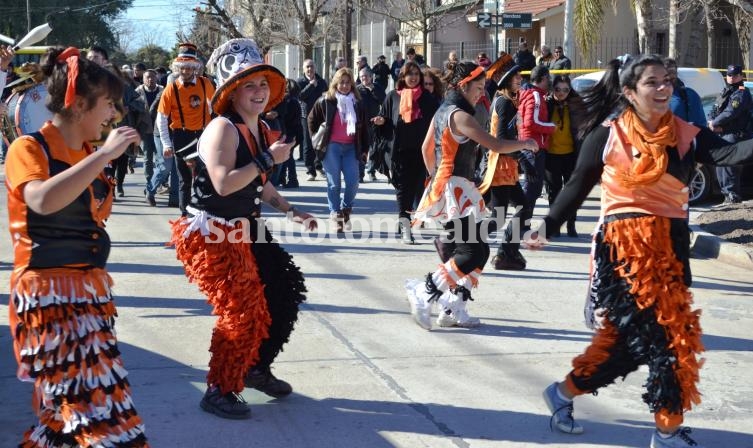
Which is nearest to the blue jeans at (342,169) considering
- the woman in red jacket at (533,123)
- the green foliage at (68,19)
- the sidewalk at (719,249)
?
the woman in red jacket at (533,123)

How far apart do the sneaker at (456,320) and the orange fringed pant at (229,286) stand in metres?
2.18

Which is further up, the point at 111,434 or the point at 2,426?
the point at 111,434

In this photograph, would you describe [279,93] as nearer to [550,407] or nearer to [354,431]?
A: [354,431]

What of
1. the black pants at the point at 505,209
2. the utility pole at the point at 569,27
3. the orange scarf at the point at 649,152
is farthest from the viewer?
the utility pole at the point at 569,27

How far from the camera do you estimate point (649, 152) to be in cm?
443

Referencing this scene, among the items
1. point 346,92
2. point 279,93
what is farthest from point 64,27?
point 279,93

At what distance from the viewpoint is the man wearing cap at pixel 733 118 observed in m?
12.4

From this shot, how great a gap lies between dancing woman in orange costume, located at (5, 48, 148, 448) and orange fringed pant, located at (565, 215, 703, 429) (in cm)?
219

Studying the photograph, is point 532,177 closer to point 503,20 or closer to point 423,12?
point 503,20

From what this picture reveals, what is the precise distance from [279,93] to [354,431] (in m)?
1.82

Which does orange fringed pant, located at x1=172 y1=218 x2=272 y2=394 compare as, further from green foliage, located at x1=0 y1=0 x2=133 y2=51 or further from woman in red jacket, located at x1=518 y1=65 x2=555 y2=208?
green foliage, located at x1=0 y1=0 x2=133 y2=51

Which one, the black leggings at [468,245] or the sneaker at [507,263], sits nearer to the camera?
the black leggings at [468,245]

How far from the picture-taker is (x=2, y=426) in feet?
15.8

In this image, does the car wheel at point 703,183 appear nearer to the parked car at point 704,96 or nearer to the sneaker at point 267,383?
the parked car at point 704,96
